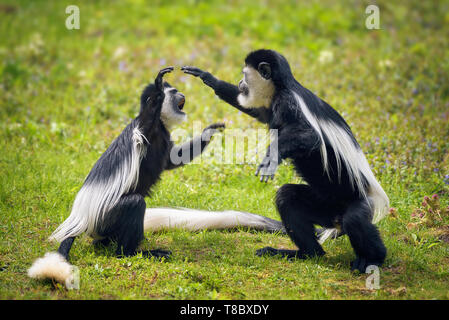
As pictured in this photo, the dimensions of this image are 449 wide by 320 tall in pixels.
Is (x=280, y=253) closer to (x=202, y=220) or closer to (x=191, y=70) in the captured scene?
(x=202, y=220)

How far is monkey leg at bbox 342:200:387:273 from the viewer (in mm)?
3238

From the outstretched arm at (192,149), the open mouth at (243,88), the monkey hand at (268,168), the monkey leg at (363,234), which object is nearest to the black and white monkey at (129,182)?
the outstretched arm at (192,149)

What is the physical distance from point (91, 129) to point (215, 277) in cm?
342

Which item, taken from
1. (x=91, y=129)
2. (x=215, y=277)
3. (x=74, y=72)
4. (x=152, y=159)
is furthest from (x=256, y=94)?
(x=74, y=72)

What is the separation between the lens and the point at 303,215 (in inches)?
140

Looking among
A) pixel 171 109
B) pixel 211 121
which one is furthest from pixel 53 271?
pixel 211 121

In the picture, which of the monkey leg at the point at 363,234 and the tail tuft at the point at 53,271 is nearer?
the tail tuft at the point at 53,271

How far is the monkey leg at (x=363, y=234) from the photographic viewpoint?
324 centimetres

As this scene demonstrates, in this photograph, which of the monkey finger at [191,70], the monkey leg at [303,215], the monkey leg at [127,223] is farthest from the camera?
the monkey finger at [191,70]

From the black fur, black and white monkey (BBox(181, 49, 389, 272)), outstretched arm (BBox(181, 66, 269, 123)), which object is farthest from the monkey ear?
the black fur

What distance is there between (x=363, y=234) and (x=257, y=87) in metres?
1.29

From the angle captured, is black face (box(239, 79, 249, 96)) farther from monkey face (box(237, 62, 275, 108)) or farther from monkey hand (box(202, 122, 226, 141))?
monkey hand (box(202, 122, 226, 141))

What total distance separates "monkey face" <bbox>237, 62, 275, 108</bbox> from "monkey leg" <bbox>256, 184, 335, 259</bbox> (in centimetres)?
70

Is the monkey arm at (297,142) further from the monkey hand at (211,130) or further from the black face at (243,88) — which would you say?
the monkey hand at (211,130)
